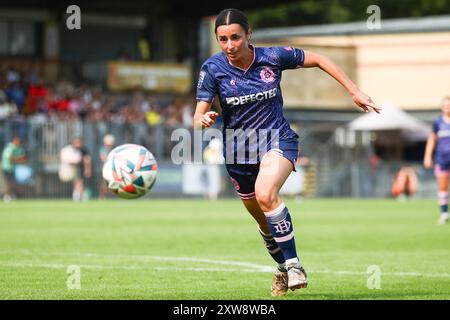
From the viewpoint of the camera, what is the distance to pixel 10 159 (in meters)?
35.6

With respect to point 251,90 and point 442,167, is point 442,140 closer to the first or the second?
point 442,167

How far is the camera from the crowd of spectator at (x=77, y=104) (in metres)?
39.4

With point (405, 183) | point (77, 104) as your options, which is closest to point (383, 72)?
point (405, 183)

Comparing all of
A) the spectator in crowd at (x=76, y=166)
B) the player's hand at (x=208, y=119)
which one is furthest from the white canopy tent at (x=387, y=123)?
the player's hand at (x=208, y=119)

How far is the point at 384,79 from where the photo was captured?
175 feet

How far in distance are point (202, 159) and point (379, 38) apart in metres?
17.7

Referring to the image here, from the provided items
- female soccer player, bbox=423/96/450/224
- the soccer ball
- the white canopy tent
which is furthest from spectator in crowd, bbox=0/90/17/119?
the soccer ball

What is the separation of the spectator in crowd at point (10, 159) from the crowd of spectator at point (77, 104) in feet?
5.84

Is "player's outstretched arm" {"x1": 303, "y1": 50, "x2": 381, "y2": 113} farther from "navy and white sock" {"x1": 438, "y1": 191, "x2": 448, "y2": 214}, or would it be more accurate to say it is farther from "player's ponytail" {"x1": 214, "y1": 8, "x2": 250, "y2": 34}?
"navy and white sock" {"x1": 438, "y1": 191, "x2": 448, "y2": 214}

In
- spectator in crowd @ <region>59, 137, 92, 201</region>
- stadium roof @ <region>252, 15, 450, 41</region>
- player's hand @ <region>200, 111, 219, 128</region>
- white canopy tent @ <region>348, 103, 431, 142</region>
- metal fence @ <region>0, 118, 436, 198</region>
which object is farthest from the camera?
stadium roof @ <region>252, 15, 450, 41</region>

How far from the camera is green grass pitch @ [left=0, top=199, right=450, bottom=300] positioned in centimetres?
981

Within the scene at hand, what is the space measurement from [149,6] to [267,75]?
1611 inches

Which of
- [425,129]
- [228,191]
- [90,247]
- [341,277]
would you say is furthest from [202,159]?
[341,277]

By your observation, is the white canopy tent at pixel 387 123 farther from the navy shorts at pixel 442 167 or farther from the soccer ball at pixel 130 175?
the soccer ball at pixel 130 175
